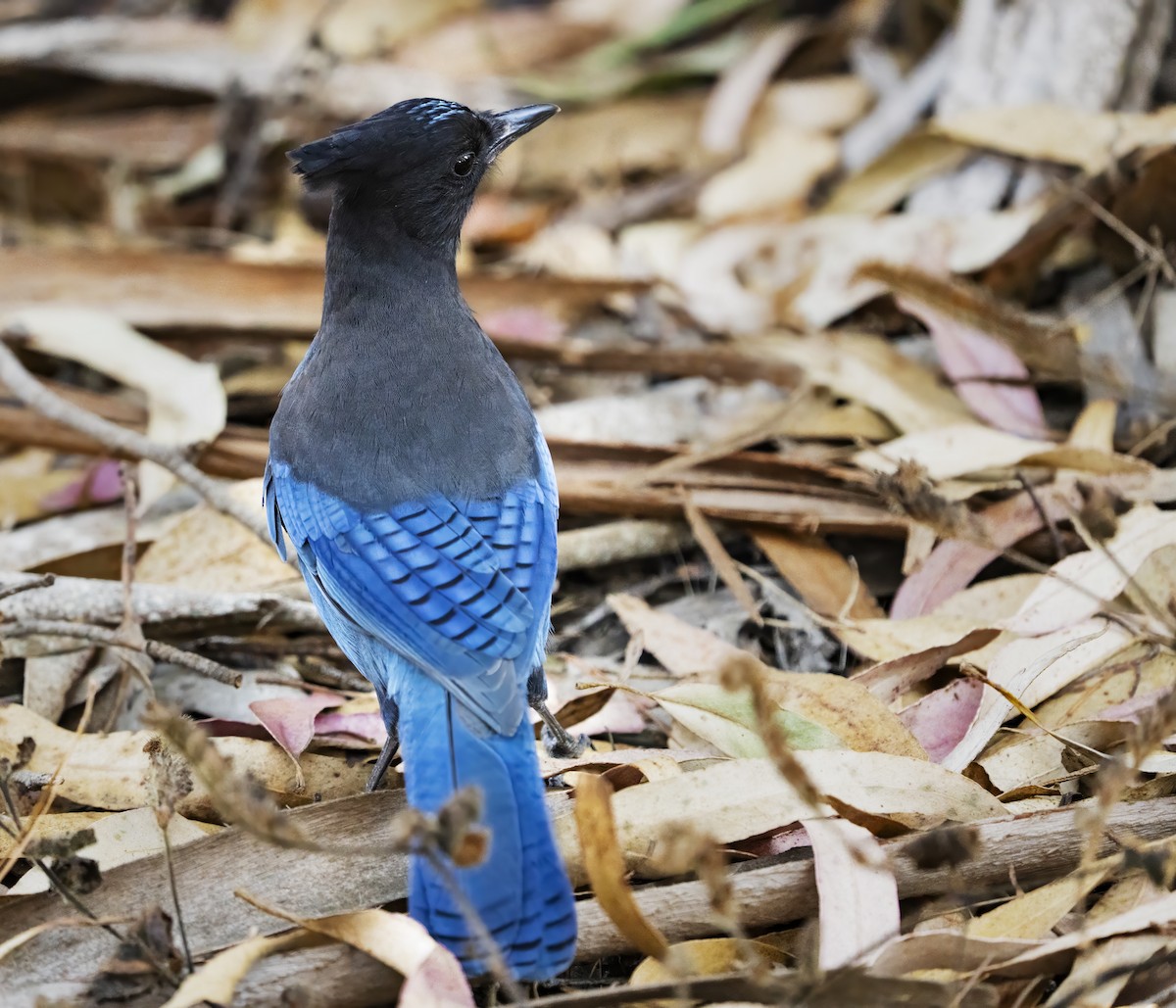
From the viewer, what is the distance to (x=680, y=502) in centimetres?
359

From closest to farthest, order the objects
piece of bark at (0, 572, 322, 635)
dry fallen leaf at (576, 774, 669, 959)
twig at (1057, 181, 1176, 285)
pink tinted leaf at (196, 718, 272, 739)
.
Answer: dry fallen leaf at (576, 774, 669, 959) < pink tinted leaf at (196, 718, 272, 739) < piece of bark at (0, 572, 322, 635) < twig at (1057, 181, 1176, 285)

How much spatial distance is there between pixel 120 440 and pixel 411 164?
105 centimetres

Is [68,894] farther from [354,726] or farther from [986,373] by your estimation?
[986,373]

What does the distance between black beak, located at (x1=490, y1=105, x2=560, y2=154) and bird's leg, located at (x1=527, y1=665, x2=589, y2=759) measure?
1253 millimetres

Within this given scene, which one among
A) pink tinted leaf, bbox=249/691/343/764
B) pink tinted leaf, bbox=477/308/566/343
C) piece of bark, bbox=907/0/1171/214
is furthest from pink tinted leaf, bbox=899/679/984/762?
piece of bark, bbox=907/0/1171/214

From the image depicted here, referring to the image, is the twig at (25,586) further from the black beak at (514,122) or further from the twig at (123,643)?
the black beak at (514,122)

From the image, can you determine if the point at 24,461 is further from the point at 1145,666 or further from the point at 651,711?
the point at 1145,666

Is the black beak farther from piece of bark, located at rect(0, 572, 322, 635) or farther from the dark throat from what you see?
piece of bark, located at rect(0, 572, 322, 635)

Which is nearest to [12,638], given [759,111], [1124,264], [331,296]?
[331,296]

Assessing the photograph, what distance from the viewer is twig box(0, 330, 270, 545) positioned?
3.53m

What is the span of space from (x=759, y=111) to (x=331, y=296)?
108 inches

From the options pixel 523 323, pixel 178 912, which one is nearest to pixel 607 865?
pixel 178 912

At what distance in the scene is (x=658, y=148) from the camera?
5.59 meters

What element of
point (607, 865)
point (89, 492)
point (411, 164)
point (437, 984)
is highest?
point (411, 164)
